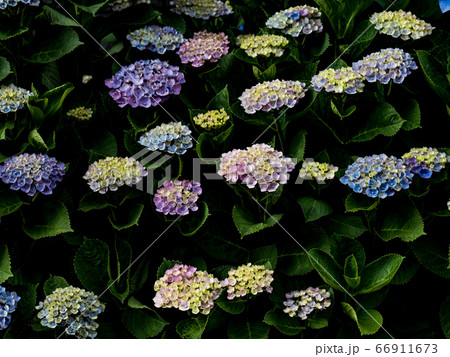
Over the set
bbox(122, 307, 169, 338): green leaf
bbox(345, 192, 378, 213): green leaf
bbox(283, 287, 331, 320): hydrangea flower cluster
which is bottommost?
bbox(122, 307, 169, 338): green leaf

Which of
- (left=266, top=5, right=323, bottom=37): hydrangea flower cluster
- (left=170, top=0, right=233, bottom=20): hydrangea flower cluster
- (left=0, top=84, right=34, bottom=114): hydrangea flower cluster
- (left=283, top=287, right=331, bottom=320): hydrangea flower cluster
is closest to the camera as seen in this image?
(left=283, top=287, right=331, bottom=320): hydrangea flower cluster

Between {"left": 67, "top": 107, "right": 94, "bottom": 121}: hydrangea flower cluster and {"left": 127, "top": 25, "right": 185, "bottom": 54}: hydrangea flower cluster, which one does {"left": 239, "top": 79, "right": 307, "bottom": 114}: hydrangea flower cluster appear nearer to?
{"left": 127, "top": 25, "right": 185, "bottom": 54}: hydrangea flower cluster

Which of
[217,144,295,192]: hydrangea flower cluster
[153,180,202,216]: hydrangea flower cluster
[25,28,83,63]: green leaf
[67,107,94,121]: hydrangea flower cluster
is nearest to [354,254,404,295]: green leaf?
[217,144,295,192]: hydrangea flower cluster

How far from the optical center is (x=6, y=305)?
7.88ft

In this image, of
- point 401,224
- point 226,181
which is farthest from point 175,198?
point 401,224

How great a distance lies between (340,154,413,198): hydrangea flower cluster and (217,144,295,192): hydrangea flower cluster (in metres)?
0.27

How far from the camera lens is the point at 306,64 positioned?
10.0ft

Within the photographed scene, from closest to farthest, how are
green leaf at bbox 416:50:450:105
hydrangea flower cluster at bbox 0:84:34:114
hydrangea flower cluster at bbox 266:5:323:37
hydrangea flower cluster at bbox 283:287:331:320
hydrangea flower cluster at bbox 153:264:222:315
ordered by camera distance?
hydrangea flower cluster at bbox 153:264:222:315
hydrangea flower cluster at bbox 283:287:331:320
hydrangea flower cluster at bbox 0:84:34:114
green leaf at bbox 416:50:450:105
hydrangea flower cluster at bbox 266:5:323:37

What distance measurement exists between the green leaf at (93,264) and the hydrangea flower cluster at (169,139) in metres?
0.47

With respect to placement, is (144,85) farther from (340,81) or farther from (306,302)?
(306,302)

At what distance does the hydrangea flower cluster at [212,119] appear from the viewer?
8.85ft

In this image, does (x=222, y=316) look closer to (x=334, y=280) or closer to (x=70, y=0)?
(x=334, y=280)

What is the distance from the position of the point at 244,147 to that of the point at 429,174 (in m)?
0.82

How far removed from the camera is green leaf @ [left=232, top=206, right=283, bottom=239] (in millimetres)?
2564
